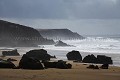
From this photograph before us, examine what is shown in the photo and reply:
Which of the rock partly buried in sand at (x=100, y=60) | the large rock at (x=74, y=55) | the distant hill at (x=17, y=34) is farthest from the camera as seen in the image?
the distant hill at (x=17, y=34)

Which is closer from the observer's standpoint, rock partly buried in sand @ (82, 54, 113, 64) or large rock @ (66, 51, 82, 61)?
rock partly buried in sand @ (82, 54, 113, 64)

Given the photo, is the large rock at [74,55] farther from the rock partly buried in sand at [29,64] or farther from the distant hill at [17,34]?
the distant hill at [17,34]

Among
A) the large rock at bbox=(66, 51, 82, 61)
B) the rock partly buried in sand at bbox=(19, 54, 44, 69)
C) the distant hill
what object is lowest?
the rock partly buried in sand at bbox=(19, 54, 44, 69)

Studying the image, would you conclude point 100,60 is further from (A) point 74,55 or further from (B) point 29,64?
(B) point 29,64

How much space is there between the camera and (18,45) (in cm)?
9600

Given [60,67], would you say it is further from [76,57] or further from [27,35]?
[27,35]

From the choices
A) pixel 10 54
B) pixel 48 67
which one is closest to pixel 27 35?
pixel 10 54

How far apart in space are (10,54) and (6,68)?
23.9 metres

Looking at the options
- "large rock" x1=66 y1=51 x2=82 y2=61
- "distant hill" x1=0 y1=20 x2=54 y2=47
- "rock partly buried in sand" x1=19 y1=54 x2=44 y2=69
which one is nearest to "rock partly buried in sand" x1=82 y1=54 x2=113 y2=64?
"large rock" x1=66 y1=51 x2=82 y2=61

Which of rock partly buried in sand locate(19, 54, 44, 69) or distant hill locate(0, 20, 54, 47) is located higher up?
distant hill locate(0, 20, 54, 47)

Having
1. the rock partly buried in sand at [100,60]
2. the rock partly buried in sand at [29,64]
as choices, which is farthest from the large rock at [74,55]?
the rock partly buried in sand at [29,64]

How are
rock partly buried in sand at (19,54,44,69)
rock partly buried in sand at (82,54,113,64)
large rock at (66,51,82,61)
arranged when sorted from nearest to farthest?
rock partly buried in sand at (19,54,44,69)
rock partly buried in sand at (82,54,113,64)
large rock at (66,51,82,61)

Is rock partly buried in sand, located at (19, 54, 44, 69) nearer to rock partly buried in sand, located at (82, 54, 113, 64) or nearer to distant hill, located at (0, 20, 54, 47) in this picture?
rock partly buried in sand, located at (82, 54, 113, 64)

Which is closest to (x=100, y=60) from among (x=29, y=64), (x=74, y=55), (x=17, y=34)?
(x=74, y=55)
